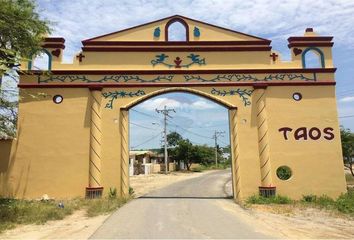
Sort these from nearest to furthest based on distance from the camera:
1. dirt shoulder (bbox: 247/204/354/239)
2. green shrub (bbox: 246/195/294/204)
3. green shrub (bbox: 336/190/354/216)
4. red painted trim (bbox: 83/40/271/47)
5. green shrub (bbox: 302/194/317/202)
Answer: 1. dirt shoulder (bbox: 247/204/354/239)
2. green shrub (bbox: 336/190/354/216)
3. green shrub (bbox: 246/195/294/204)
4. green shrub (bbox: 302/194/317/202)
5. red painted trim (bbox: 83/40/271/47)

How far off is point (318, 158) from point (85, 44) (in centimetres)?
1053

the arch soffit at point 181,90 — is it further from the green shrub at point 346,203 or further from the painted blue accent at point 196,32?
the green shrub at point 346,203

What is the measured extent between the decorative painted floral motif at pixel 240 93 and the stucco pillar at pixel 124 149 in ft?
12.3

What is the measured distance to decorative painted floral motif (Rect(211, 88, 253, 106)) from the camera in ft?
54.3

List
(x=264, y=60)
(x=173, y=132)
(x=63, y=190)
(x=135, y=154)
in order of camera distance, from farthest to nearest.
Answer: (x=173, y=132) < (x=135, y=154) < (x=264, y=60) < (x=63, y=190)

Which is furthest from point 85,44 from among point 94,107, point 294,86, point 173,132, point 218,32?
point 173,132

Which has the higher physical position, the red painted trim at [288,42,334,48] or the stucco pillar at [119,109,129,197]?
the red painted trim at [288,42,334,48]

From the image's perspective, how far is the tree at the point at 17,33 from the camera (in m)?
13.1

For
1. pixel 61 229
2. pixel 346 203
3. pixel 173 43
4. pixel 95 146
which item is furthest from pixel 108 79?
pixel 346 203

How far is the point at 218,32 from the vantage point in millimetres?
16969

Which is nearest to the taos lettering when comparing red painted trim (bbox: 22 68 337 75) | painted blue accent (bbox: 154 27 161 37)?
red painted trim (bbox: 22 68 337 75)

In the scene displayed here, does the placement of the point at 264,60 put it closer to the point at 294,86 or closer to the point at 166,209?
the point at 294,86

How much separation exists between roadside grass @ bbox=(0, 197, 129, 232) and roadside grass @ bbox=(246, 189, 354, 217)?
5158 millimetres

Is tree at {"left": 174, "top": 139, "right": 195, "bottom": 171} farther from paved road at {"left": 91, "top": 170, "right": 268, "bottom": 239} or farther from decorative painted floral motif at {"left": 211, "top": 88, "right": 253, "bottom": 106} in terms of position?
paved road at {"left": 91, "top": 170, "right": 268, "bottom": 239}
